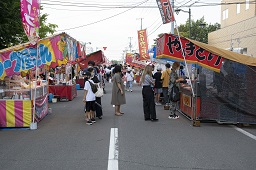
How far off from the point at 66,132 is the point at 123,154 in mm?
2557

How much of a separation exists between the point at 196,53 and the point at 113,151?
167 inches

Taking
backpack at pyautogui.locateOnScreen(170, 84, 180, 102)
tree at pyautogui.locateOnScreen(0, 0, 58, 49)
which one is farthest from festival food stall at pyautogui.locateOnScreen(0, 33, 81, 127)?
tree at pyautogui.locateOnScreen(0, 0, 58, 49)

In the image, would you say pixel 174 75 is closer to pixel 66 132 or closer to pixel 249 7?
pixel 66 132

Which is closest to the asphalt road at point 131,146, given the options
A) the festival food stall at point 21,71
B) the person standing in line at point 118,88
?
the festival food stall at point 21,71

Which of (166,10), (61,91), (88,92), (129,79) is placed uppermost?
(166,10)

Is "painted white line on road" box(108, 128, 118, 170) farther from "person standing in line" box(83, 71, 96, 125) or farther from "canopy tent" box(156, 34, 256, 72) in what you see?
"canopy tent" box(156, 34, 256, 72)

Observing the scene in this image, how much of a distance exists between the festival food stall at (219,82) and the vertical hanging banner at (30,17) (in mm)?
3685

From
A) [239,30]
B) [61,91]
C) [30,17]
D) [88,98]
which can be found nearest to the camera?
[30,17]

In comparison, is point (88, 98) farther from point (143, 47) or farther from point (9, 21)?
point (143, 47)

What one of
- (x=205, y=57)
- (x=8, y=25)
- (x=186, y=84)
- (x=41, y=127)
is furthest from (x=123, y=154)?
(x=8, y=25)

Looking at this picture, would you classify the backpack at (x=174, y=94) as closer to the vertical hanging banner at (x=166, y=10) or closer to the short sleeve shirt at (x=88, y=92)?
the vertical hanging banner at (x=166, y=10)

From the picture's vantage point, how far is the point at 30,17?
804 centimetres

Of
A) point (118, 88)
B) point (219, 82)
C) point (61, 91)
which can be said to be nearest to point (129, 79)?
point (61, 91)

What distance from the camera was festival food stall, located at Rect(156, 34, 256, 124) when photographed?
8500 millimetres
